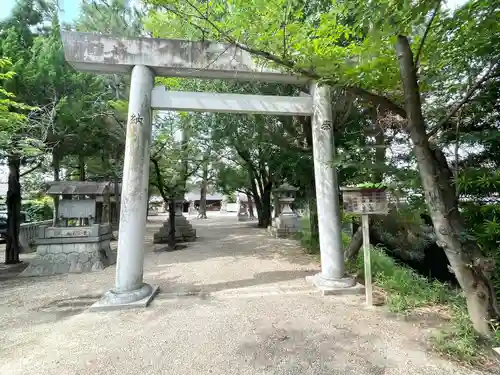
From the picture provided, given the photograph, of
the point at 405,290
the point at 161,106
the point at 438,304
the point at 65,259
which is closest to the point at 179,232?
the point at 65,259

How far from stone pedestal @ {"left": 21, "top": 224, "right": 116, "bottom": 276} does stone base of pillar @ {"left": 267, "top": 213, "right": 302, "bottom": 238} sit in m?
7.05

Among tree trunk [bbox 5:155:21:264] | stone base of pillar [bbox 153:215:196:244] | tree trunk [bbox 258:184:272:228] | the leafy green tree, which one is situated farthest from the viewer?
tree trunk [bbox 258:184:272:228]

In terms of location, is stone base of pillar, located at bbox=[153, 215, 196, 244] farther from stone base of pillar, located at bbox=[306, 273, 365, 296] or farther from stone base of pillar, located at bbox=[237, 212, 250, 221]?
stone base of pillar, located at bbox=[237, 212, 250, 221]

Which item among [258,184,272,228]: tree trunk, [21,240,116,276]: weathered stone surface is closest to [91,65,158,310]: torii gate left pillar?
[21,240,116,276]: weathered stone surface

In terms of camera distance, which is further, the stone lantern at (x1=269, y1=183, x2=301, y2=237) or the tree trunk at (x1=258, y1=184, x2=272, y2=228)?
the tree trunk at (x1=258, y1=184, x2=272, y2=228)

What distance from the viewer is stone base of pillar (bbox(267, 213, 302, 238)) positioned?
38.1 feet

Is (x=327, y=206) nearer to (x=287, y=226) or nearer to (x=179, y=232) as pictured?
(x=287, y=226)

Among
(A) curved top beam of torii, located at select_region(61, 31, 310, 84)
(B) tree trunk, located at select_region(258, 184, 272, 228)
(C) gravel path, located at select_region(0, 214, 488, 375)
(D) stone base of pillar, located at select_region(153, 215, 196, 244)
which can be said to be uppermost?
(A) curved top beam of torii, located at select_region(61, 31, 310, 84)

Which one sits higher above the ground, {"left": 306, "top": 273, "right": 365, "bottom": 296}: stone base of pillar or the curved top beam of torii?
the curved top beam of torii

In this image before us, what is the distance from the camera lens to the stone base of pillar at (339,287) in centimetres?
429

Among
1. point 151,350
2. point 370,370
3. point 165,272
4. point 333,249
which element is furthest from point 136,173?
point 370,370

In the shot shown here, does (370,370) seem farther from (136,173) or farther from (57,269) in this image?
(57,269)

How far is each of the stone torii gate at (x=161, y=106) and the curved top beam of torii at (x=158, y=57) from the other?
1 cm

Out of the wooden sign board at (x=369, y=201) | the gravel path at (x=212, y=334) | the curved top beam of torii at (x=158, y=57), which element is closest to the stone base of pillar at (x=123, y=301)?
the gravel path at (x=212, y=334)
